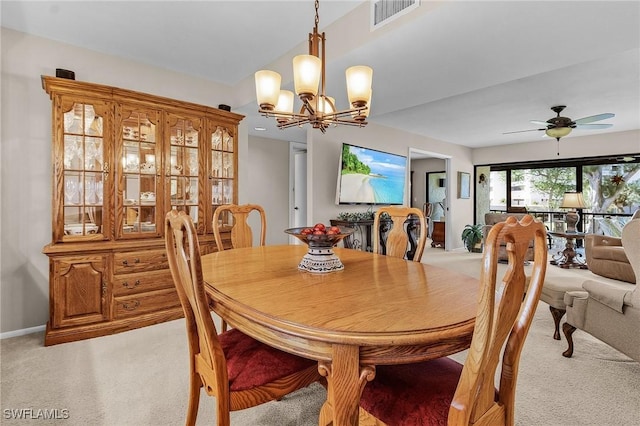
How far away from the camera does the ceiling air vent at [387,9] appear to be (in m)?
2.00

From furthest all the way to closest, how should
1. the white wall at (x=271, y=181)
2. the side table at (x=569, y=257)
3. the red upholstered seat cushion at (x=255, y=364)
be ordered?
the white wall at (x=271, y=181)
the side table at (x=569, y=257)
the red upholstered seat cushion at (x=255, y=364)

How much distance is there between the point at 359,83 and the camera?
176 centimetres

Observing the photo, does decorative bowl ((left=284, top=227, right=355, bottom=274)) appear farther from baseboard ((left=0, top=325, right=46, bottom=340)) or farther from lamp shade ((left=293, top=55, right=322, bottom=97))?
baseboard ((left=0, top=325, right=46, bottom=340))

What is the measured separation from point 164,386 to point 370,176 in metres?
3.96

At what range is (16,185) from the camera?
2.62 m

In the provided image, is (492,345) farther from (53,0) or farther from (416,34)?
(53,0)

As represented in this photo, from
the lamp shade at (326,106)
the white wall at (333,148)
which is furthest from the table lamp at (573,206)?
the lamp shade at (326,106)

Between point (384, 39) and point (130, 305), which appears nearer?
point (384, 39)

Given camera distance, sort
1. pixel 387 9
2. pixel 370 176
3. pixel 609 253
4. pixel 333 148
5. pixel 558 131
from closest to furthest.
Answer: pixel 387 9 → pixel 609 253 → pixel 558 131 → pixel 333 148 → pixel 370 176

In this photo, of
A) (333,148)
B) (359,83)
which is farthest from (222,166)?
(359,83)

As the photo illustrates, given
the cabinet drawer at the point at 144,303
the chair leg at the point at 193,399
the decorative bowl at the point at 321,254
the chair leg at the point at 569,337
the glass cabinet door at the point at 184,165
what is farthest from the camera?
the glass cabinet door at the point at 184,165

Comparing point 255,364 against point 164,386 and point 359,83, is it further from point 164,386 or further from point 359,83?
point 359,83

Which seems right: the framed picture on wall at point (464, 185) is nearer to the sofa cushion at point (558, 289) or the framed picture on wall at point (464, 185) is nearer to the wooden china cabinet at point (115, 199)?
the sofa cushion at point (558, 289)

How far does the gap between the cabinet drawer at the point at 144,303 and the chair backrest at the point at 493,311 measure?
9.17ft
